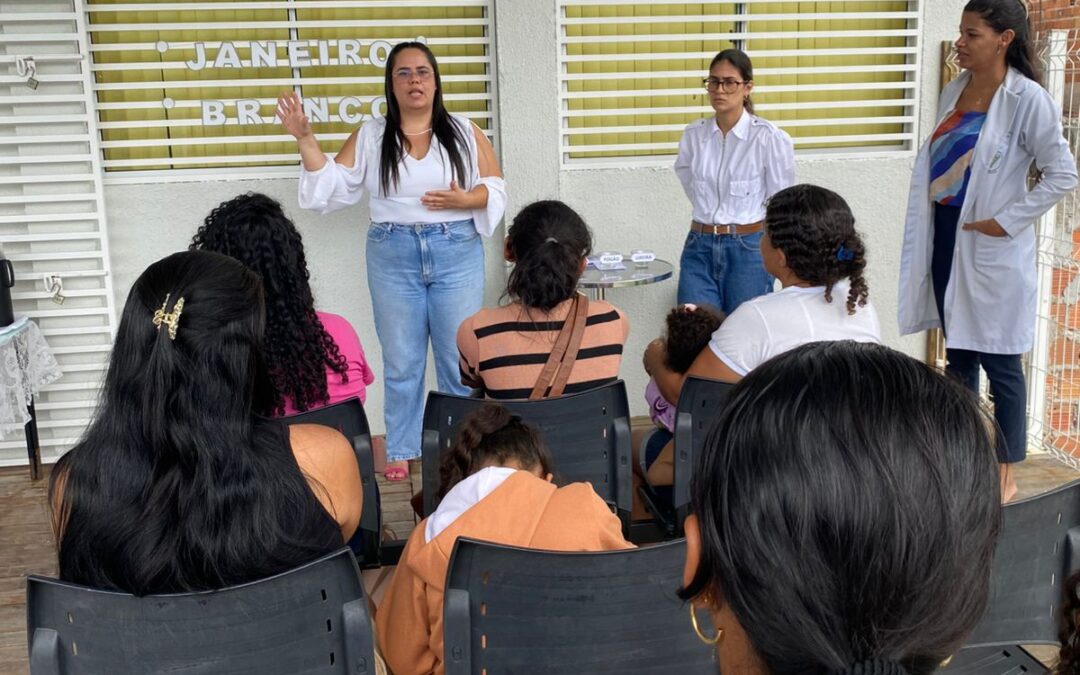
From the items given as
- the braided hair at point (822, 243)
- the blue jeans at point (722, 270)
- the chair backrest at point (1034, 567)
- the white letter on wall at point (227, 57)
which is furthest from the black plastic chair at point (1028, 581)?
the white letter on wall at point (227, 57)

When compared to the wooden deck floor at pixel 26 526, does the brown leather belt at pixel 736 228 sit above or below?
above

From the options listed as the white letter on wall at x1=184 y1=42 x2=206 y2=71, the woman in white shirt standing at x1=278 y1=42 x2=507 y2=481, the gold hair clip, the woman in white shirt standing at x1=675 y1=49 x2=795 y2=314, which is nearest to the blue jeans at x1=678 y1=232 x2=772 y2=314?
the woman in white shirt standing at x1=675 y1=49 x2=795 y2=314

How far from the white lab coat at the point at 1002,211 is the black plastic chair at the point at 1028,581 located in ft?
7.03

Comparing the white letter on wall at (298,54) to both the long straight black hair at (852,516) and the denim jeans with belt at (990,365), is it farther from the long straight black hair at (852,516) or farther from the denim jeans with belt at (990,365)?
the long straight black hair at (852,516)

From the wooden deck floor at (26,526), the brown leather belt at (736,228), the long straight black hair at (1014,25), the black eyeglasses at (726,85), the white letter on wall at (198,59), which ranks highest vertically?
the white letter on wall at (198,59)

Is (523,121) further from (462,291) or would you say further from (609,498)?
(609,498)

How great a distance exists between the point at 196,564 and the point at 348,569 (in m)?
0.24

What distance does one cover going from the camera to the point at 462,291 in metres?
4.43

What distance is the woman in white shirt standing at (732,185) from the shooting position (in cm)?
458

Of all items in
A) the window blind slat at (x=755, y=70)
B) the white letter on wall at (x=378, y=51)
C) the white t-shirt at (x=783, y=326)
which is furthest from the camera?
the window blind slat at (x=755, y=70)

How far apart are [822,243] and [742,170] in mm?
1883

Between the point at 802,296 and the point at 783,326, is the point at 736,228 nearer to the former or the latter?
the point at 802,296

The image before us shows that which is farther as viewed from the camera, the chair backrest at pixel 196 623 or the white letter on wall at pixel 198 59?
the white letter on wall at pixel 198 59

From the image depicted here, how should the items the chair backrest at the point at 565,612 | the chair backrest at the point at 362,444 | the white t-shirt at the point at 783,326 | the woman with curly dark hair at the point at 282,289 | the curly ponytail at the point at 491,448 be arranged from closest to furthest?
the chair backrest at the point at 565,612
the curly ponytail at the point at 491,448
the chair backrest at the point at 362,444
the white t-shirt at the point at 783,326
the woman with curly dark hair at the point at 282,289
